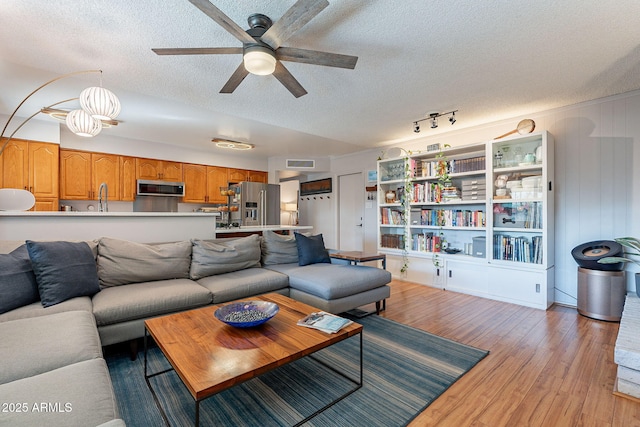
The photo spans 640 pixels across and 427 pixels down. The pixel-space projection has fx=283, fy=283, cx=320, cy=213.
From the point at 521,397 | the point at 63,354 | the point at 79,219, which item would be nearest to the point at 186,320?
the point at 63,354

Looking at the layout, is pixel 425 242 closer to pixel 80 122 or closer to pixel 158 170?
pixel 80 122

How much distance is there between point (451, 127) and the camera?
4285 mm

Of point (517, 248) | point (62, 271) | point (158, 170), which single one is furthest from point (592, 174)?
point (158, 170)

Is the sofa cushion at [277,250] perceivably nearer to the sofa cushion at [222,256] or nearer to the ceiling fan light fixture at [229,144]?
the sofa cushion at [222,256]

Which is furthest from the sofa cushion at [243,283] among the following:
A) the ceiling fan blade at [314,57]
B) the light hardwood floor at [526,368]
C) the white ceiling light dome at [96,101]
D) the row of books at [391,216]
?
the row of books at [391,216]

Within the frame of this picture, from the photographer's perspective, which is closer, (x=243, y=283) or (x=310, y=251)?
(x=243, y=283)

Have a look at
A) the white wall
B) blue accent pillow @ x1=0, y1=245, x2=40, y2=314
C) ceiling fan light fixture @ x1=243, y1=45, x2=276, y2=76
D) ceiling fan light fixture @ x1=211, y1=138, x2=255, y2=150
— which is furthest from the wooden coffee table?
ceiling fan light fixture @ x1=211, y1=138, x2=255, y2=150

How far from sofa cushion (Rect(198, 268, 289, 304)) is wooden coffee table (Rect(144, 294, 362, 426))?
0.54 meters

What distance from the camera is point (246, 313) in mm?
1787

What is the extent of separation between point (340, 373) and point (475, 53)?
2653 millimetres

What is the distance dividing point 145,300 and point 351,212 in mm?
4686

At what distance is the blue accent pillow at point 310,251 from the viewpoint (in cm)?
344

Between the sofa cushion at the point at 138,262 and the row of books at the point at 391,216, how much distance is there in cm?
326

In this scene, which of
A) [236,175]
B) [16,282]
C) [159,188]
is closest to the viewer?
[16,282]
